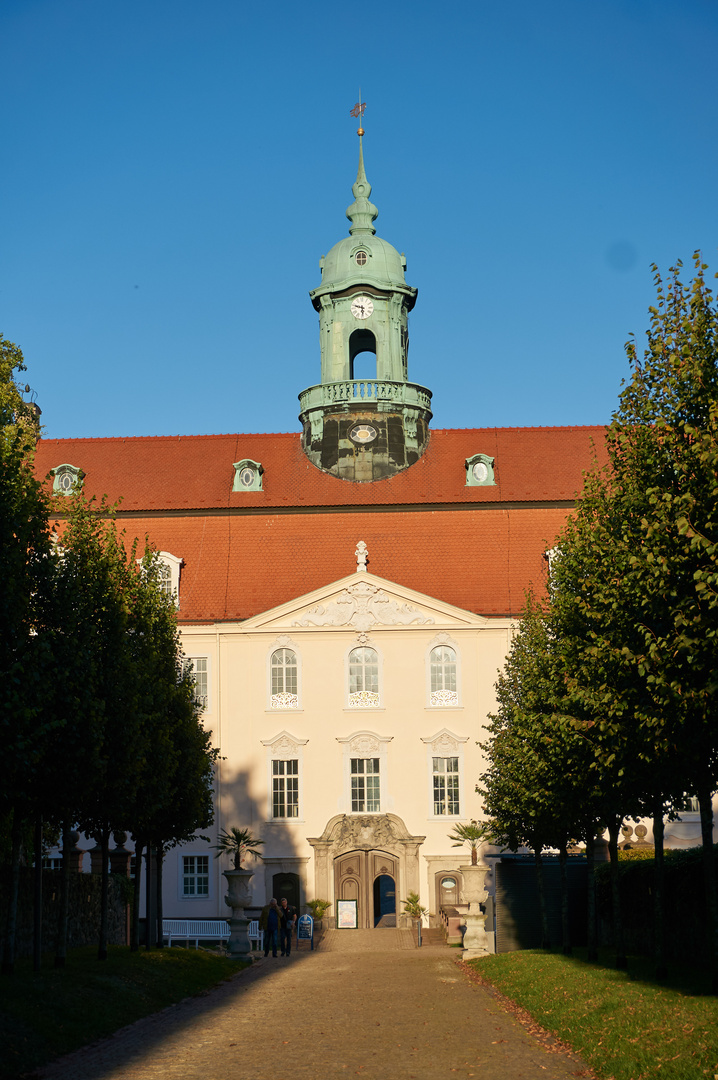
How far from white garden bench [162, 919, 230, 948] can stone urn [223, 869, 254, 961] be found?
7659mm

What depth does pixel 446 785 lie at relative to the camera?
46.6 meters

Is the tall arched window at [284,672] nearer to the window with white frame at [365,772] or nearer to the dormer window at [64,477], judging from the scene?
the window with white frame at [365,772]

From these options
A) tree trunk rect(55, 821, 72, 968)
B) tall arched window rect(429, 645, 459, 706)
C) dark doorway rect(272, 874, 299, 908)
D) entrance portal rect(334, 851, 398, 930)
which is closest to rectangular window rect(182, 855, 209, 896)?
dark doorway rect(272, 874, 299, 908)

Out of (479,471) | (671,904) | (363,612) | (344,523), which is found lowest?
(671,904)

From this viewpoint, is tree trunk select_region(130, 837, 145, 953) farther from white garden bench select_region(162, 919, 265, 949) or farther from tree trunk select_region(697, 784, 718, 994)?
tree trunk select_region(697, 784, 718, 994)

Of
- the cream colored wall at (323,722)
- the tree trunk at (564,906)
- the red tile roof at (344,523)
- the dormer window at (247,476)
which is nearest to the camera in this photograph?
the tree trunk at (564,906)

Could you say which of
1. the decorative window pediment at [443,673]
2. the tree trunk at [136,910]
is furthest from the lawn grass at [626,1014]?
the decorative window pediment at [443,673]

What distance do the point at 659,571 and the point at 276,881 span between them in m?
32.9

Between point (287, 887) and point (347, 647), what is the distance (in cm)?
912

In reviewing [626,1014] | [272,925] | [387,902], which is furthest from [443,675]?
[626,1014]

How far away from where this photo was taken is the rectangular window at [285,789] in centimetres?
4669

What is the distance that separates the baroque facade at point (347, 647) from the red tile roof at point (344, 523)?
8cm

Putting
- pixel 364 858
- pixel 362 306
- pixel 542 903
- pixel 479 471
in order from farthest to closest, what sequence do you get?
1. pixel 362 306
2. pixel 479 471
3. pixel 364 858
4. pixel 542 903

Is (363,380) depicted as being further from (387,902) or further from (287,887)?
(387,902)
